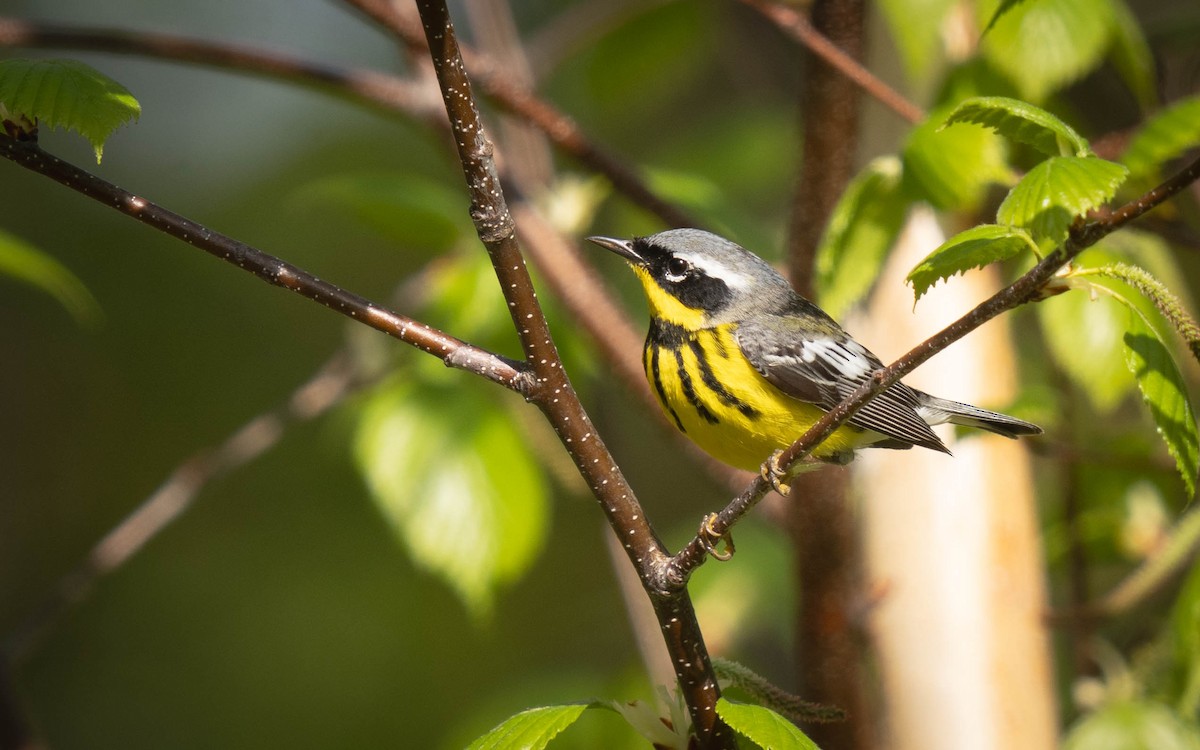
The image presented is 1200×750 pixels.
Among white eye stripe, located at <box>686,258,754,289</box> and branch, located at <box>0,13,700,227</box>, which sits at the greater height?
branch, located at <box>0,13,700,227</box>

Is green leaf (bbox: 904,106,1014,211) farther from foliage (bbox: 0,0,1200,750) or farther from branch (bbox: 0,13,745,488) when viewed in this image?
branch (bbox: 0,13,745,488)

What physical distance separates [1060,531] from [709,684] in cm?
172

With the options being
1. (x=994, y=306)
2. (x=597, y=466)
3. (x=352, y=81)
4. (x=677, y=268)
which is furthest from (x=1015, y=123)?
(x=352, y=81)

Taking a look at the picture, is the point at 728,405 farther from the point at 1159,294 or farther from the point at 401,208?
the point at 1159,294

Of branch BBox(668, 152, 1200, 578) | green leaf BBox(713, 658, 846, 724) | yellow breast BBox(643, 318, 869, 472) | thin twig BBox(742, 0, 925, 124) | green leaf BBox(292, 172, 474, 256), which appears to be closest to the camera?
branch BBox(668, 152, 1200, 578)

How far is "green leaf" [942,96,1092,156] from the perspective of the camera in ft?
3.64

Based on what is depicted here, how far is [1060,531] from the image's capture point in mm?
2609

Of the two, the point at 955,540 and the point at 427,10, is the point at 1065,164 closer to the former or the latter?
the point at 427,10

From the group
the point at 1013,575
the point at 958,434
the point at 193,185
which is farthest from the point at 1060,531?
the point at 193,185

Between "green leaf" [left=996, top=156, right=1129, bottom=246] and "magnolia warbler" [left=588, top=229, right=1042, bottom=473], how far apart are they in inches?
37.2

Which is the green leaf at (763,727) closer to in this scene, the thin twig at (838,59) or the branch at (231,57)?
the thin twig at (838,59)

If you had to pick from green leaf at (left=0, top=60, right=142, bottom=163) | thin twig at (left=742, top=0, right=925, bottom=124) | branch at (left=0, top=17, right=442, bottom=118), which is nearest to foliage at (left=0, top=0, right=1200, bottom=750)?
green leaf at (left=0, top=60, right=142, bottom=163)

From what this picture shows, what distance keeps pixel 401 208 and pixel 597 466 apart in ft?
4.34

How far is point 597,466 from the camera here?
1.22m
